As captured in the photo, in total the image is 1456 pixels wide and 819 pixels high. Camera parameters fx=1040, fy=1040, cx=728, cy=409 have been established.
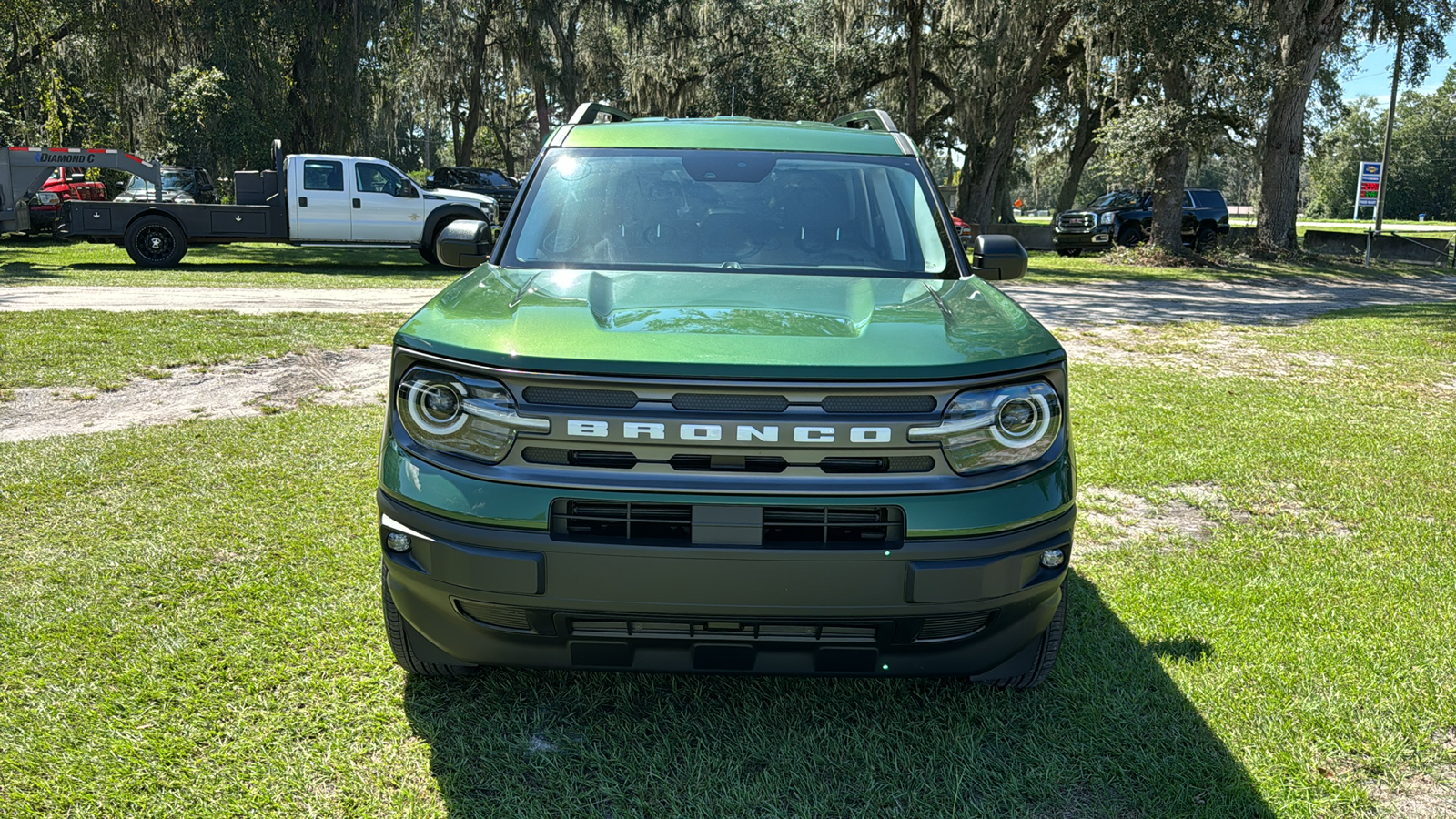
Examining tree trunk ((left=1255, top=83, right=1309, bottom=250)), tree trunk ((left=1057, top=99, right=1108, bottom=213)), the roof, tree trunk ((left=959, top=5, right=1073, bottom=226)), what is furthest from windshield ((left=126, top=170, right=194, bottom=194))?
tree trunk ((left=1057, top=99, right=1108, bottom=213))

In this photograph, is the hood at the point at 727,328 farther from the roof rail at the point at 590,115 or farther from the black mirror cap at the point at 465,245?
the roof rail at the point at 590,115

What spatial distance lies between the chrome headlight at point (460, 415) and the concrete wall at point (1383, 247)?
28374 mm

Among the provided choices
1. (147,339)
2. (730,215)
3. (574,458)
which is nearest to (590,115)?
(730,215)

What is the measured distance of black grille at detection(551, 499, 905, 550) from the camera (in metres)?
2.41

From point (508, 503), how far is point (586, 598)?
0.29 meters

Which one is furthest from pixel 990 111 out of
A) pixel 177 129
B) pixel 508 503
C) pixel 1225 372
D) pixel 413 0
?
pixel 508 503

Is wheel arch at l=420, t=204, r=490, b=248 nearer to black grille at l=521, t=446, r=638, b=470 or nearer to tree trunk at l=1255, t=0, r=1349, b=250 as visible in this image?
tree trunk at l=1255, t=0, r=1349, b=250

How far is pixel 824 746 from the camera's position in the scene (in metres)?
2.90

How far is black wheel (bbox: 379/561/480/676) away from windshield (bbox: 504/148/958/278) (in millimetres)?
1216

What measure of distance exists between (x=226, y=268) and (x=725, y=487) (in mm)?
17720

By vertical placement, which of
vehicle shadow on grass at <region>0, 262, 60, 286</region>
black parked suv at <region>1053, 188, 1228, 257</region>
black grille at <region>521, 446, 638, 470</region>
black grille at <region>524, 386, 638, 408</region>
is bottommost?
vehicle shadow on grass at <region>0, 262, 60, 286</region>

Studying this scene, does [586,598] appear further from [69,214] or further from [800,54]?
[800,54]

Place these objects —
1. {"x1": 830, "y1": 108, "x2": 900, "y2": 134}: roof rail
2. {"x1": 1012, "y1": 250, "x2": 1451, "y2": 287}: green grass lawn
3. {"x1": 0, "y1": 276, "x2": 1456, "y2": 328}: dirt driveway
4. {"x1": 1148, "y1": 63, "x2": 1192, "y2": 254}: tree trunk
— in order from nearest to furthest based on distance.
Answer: {"x1": 830, "y1": 108, "x2": 900, "y2": 134}: roof rail → {"x1": 0, "y1": 276, "x2": 1456, "y2": 328}: dirt driveway → {"x1": 1148, "y1": 63, "x2": 1192, "y2": 254}: tree trunk → {"x1": 1012, "y1": 250, "x2": 1451, "y2": 287}: green grass lawn

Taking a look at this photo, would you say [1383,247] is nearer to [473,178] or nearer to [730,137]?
[473,178]
